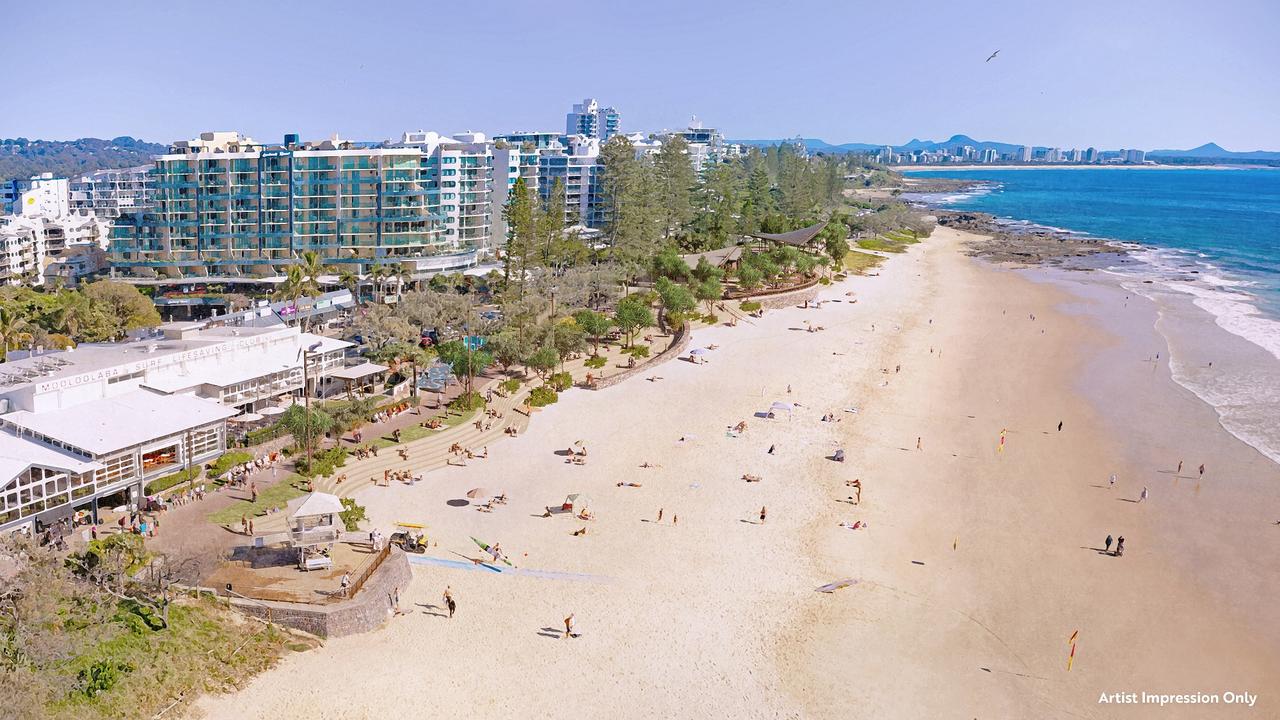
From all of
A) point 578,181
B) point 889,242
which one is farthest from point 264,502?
point 889,242

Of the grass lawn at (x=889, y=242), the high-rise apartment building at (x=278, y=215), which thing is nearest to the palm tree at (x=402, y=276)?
the high-rise apartment building at (x=278, y=215)

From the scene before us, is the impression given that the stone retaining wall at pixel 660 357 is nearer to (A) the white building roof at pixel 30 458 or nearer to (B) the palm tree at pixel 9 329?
(A) the white building roof at pixel 30 458

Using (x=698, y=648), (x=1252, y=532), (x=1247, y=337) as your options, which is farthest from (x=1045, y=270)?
(x=698, y=648)

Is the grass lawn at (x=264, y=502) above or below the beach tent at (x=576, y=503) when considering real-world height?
above

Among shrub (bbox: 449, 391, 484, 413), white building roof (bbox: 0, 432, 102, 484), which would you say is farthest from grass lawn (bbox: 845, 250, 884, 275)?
white building roof (bbox: 0, 432, 102, 484)

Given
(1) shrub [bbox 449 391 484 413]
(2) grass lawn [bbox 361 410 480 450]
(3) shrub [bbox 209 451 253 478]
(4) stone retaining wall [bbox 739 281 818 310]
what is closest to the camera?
(3) shrub [bbox 209 451 253 478]

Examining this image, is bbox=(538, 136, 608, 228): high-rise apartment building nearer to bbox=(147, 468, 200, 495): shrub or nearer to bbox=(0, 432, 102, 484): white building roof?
bbox=(147, 468, 200, 495): shrub

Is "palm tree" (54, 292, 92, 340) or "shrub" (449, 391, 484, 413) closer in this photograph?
"shrub" (449, 391, 484, 413)
